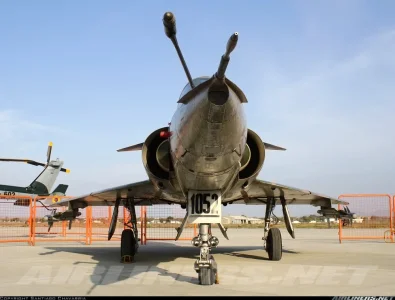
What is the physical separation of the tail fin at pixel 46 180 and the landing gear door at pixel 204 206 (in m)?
25.9

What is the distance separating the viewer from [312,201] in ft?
42.7

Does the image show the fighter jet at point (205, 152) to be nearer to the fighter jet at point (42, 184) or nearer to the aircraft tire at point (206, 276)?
the aircraft tire at point (206, 276)

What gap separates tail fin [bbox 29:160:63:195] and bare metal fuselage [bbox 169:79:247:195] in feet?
85.7

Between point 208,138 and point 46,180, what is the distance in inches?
1093

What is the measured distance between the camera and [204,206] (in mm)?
6883

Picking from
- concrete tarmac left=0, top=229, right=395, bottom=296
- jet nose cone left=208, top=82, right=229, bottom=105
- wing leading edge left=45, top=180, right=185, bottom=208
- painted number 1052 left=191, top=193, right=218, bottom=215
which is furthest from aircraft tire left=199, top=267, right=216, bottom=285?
jet nose cone left=208, top=82, right=229, bottom=105

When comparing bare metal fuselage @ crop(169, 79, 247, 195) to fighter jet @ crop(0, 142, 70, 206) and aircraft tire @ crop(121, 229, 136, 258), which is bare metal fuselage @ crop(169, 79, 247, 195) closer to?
aircraft tire @ crop(121, 229, 136, 258)

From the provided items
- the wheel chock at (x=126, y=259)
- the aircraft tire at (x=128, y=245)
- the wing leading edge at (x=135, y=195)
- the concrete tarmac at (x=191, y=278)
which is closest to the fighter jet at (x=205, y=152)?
the wing leading edge at (x=135, y=195)

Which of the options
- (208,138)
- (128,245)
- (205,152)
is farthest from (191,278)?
(128,245)

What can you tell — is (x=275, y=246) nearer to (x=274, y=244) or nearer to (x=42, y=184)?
(x=274, y=244)

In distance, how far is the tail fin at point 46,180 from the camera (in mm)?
30031

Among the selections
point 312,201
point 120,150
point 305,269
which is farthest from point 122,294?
point 312,201

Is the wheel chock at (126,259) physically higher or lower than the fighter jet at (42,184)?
lower

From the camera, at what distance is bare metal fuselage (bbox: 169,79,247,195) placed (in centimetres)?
487
